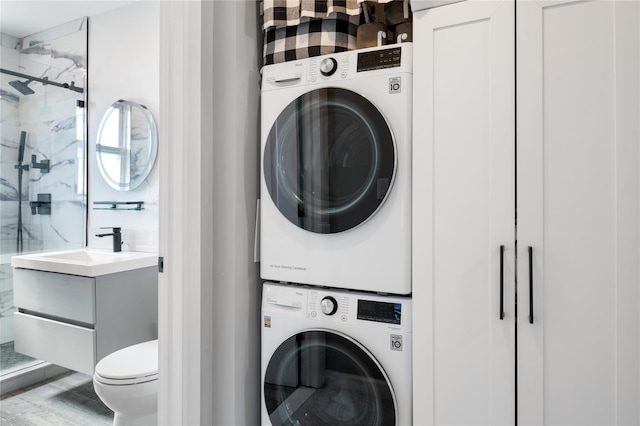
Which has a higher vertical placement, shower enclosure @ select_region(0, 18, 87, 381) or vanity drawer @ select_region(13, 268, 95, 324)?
shower enclosure @ select_region(0, 18, 87, 381)

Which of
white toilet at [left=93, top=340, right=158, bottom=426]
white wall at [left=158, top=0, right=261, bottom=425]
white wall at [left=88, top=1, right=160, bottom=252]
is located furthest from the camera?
white wall at [left=88, top=1, right=160, bottom=252]

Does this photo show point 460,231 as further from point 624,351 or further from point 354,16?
point 354,16

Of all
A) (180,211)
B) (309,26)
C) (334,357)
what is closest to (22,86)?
(180,211)

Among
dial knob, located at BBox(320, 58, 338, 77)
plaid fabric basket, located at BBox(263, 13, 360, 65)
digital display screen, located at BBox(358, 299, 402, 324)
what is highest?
plaid fabric basket, located at BBox(263, 13, 360, 65)

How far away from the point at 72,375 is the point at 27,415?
49cm

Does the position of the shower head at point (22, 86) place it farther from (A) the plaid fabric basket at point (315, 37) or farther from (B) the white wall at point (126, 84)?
(A) the plaid fabric basket at point (315, 37)

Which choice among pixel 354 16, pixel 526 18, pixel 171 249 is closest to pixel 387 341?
pixel 171 249

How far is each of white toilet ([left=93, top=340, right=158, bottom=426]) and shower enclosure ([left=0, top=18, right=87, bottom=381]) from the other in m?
1.41

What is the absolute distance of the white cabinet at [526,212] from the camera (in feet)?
3.36

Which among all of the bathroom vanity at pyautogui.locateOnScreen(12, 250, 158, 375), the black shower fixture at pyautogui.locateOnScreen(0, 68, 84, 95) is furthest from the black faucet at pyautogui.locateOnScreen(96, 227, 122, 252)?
the black shower fixture at pyautogui.locateOnScreen(0, 68, 84, 95)

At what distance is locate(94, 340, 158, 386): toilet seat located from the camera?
1.71 m

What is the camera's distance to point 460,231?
118 centimetres

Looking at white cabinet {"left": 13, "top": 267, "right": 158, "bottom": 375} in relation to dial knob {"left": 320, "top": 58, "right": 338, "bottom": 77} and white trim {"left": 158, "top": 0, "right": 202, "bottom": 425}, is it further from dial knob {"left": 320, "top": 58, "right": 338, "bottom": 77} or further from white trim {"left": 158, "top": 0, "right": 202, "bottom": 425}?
dial knob {"left": 320, "top": 58, "right": 338, "bottom": 77}

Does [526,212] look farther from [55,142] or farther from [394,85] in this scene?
[55,142]
